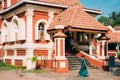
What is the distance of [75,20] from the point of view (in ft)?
69.9

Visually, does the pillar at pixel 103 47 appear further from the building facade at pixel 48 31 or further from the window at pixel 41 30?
the window at pixel 41 30

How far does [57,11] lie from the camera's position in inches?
939

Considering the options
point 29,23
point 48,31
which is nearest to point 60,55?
A: point 48,31

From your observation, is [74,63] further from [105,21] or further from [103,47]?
[105,21]

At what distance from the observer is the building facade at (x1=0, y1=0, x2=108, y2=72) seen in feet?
68.8

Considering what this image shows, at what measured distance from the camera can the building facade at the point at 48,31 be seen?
21.0 m

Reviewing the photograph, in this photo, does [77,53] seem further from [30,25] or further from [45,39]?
[30,25]

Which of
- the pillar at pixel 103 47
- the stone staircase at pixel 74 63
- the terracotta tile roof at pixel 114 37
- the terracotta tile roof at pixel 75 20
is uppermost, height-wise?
the terracotta tile roof at pixel 75 20

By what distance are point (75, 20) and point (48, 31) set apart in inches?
116

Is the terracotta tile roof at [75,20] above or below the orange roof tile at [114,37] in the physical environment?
above

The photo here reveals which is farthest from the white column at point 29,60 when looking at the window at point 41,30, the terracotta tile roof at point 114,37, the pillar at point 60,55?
the terracotta tile roof at point 114,37

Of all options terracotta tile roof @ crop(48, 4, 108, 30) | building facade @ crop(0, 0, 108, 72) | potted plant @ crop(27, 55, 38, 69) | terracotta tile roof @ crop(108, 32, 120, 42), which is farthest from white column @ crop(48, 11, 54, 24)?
terracotta tile roof @ crop(108, 32, 120, 42)

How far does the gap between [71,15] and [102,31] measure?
320cm

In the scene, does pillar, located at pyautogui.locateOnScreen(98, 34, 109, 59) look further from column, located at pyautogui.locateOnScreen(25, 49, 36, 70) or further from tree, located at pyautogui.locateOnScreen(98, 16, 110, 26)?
tree, located at pyautogui.locateOnScreen(98, 16, 110, 26)
